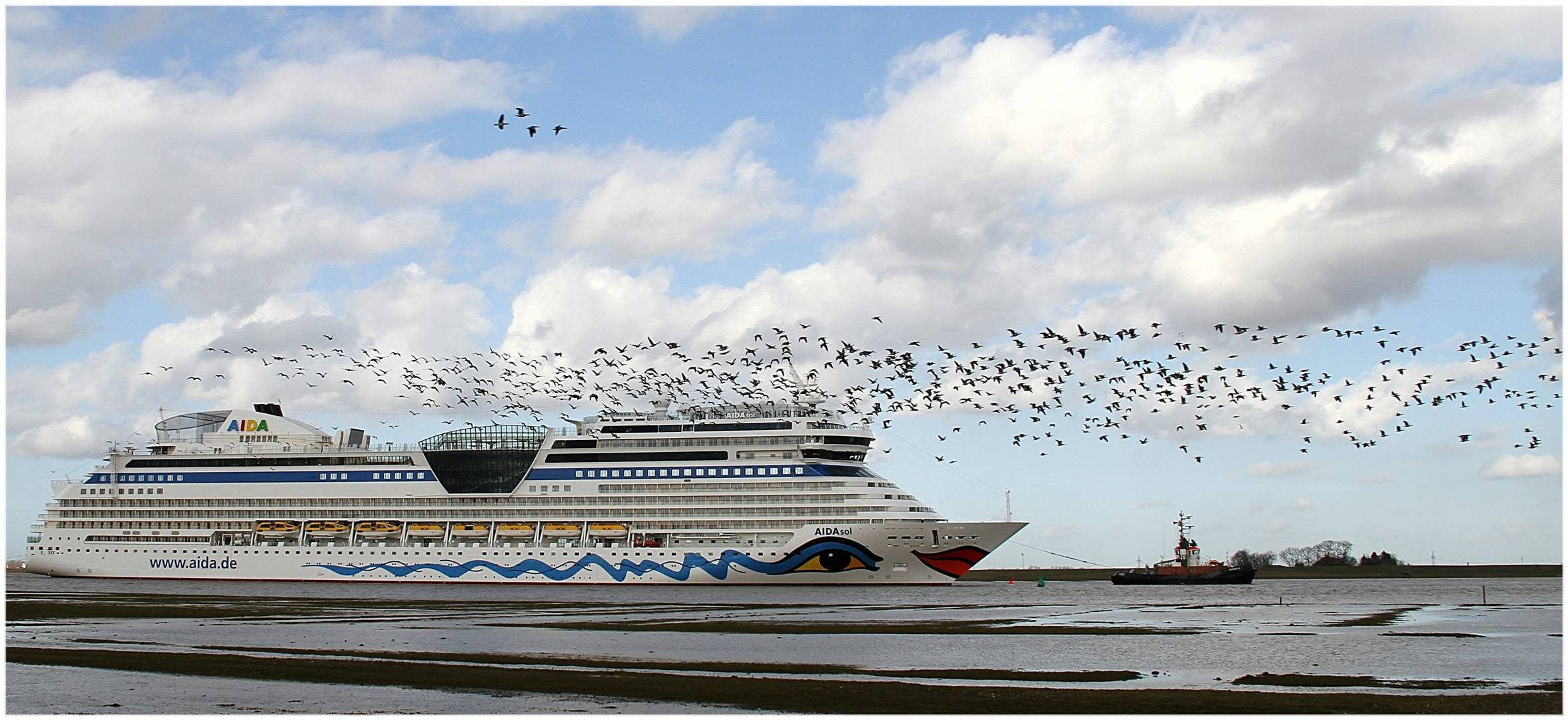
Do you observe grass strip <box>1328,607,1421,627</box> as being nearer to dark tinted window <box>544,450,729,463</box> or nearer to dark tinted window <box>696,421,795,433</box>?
dark tinted window <box>696,421,795,433</box>

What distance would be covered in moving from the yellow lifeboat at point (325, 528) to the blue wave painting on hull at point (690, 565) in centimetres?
549

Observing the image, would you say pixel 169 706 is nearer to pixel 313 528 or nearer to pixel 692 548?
pixel 692 548

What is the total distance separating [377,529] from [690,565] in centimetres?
2986

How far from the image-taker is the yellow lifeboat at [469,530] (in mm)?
104875

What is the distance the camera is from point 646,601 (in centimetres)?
7562

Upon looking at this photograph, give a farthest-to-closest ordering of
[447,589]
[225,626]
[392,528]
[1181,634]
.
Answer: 1. [392,528]
2. [447,589]
3. [225,626]
4. [1181,634]

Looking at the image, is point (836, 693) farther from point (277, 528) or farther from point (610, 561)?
point (277, 528)

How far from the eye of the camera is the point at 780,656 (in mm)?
38656

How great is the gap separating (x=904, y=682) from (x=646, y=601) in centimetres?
4568

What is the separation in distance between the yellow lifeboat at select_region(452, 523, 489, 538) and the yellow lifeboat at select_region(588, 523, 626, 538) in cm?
950

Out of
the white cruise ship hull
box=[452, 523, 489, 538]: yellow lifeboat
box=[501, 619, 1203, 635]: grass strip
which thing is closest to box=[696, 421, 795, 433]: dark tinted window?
the white cruise ship hull

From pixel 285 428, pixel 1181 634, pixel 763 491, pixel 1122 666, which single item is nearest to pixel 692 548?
pixel 763 491

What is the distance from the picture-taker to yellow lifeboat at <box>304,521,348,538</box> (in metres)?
108

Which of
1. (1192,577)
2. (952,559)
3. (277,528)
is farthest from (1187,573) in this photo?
(277,528)
